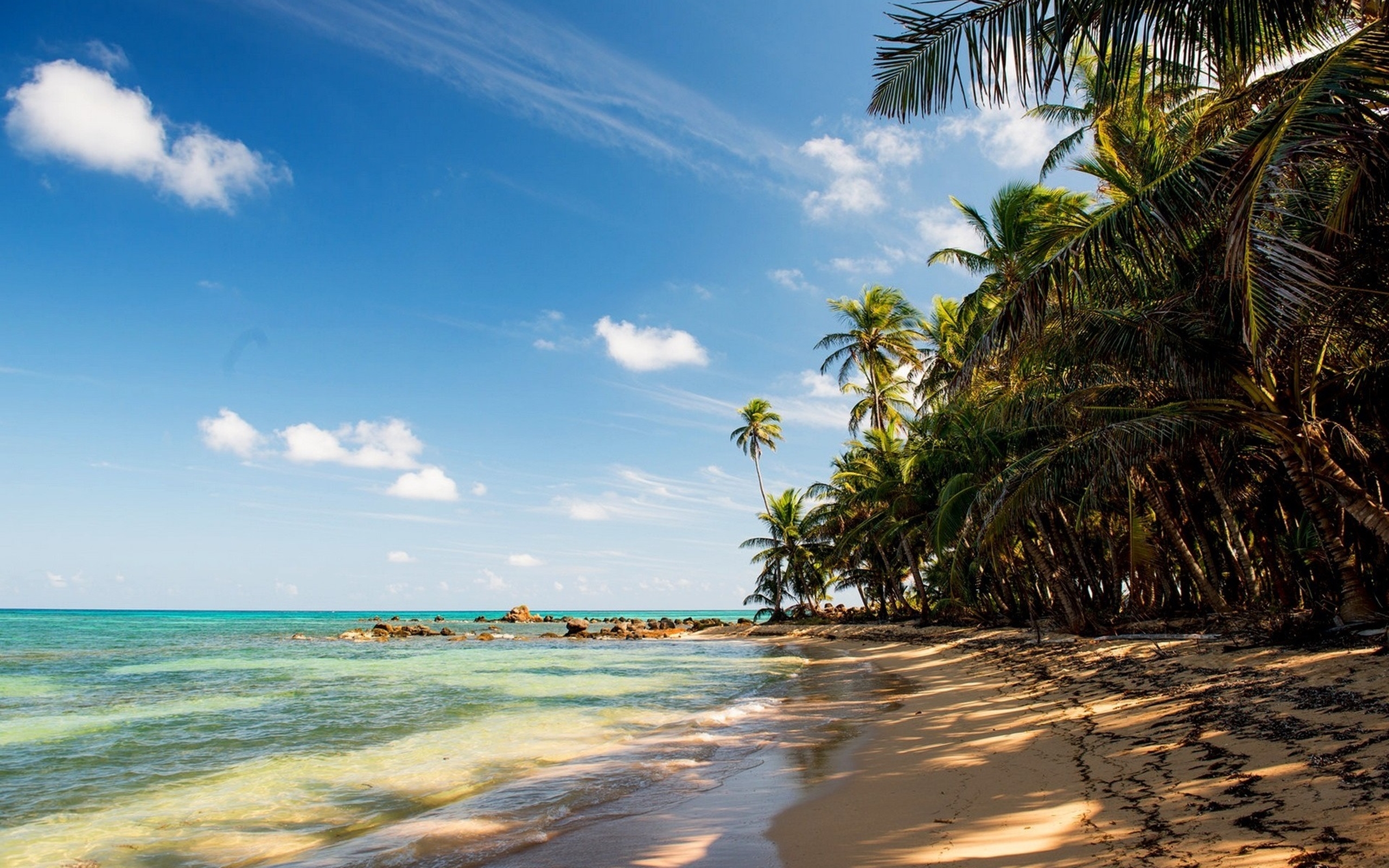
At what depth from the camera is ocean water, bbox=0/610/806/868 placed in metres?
5.03

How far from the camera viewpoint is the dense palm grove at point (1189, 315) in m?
4.38

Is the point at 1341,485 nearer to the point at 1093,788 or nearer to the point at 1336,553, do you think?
the point at 1336,553

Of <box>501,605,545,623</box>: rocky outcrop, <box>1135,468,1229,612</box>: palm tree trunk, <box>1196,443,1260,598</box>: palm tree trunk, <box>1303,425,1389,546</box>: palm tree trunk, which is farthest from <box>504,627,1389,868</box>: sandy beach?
<box>501,605,545,623</box>: rocky outcrop

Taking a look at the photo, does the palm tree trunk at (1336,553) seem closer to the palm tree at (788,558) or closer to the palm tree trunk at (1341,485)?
the palm tree trunk at (1341,485)

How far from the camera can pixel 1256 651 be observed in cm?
784

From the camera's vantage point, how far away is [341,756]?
7.88 m

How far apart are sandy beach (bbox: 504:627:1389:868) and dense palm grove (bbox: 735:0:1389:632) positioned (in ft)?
8.06

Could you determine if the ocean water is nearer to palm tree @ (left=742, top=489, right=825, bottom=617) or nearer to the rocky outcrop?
palm tree @ (left=742, top=489, right=825, bottom=617)

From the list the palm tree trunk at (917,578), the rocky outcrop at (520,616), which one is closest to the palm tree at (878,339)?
the palm tree trunk at (917,578)

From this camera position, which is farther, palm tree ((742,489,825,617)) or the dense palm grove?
palm tree ((742,489,825,617))

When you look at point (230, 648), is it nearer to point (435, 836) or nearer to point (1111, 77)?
point (435, 836)

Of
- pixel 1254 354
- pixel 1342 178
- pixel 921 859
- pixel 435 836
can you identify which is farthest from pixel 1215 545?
pixel 435 836

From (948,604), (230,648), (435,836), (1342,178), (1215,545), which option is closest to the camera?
(435,836)

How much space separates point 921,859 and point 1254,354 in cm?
378
